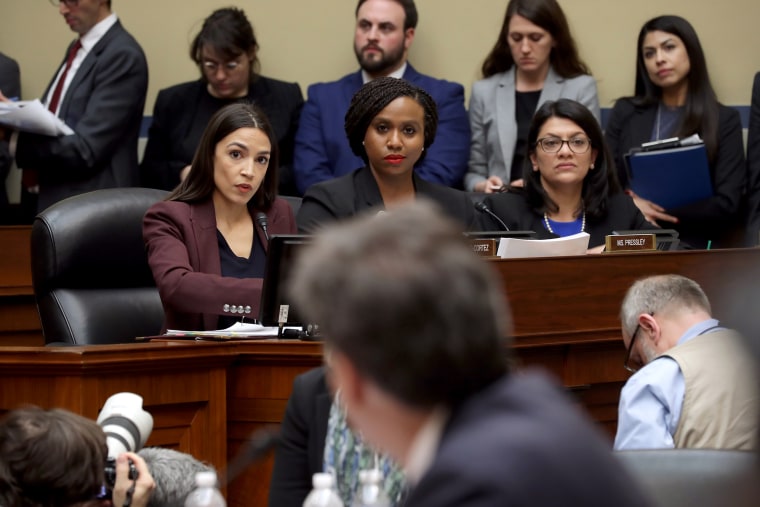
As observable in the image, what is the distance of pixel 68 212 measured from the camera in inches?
158

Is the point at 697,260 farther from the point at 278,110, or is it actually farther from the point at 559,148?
the point at 278,110

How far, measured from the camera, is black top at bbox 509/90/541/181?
5.26 m

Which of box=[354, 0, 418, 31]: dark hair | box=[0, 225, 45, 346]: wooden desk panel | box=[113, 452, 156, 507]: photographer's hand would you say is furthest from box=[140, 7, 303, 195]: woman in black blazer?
box=[113, 452, 156, 507]: photographer's hand

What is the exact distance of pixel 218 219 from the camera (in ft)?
13.3

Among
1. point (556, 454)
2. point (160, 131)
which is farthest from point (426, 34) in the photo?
point (556, 454)

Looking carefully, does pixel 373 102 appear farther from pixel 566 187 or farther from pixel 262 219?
pixel 566 187

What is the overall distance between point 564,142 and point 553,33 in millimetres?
1027

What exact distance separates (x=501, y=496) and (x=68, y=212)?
3.16m

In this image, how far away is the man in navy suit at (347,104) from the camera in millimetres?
5227

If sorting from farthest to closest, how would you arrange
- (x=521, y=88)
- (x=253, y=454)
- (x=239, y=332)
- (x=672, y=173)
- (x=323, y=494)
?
(x=521, y=88) < (x=672, y=173) < (x=239, y=332) < (x=253, y=454) < (x=323, y=494)

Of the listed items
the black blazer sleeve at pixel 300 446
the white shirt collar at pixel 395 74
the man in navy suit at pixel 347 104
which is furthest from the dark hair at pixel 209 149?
the black blazer sleeve at pixel 300 446

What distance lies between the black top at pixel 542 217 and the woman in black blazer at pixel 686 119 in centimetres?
55

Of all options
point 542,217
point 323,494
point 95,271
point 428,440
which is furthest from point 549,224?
point 428,440

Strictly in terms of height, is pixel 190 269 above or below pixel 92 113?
below
